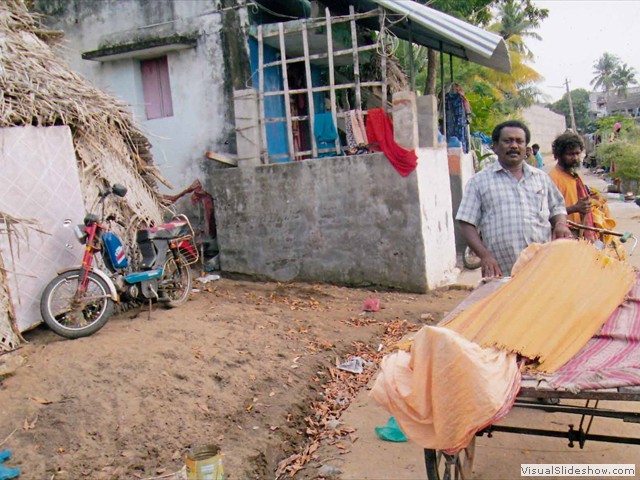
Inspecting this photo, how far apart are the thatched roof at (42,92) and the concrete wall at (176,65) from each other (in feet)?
8.87

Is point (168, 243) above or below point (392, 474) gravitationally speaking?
above

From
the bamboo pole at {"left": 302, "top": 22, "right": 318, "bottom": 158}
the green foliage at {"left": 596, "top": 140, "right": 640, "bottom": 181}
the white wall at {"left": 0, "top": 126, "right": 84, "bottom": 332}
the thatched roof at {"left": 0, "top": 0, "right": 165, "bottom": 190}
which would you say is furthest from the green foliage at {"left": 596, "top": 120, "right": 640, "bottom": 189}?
the white wall at {"left": 0, "top": 126, "right": 84, "bottom": 332}

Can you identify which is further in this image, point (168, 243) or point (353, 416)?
point (168, 243)

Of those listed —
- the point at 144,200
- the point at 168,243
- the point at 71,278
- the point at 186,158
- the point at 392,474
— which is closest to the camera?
the point at 392,474

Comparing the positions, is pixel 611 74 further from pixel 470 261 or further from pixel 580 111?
pixel 470 261

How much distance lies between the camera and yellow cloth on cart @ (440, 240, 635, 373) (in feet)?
8.14

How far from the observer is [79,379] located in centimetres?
426

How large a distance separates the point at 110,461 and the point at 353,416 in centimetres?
180

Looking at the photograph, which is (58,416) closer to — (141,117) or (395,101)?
(395,101)

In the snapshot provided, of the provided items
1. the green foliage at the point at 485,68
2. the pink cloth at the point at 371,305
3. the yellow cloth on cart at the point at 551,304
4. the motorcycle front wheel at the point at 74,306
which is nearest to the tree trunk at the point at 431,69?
the green foliage at the point at 485,68

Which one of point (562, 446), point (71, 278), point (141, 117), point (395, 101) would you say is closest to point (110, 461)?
point (71, 278)

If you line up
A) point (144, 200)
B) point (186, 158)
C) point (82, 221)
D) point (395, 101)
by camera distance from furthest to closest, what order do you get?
point (186, 158), point (395, 101), point (144, 200), point (82, 221)

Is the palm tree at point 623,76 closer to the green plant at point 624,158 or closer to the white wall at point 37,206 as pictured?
the green plant at point 624,158

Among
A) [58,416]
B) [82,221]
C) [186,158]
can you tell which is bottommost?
[58,416]
